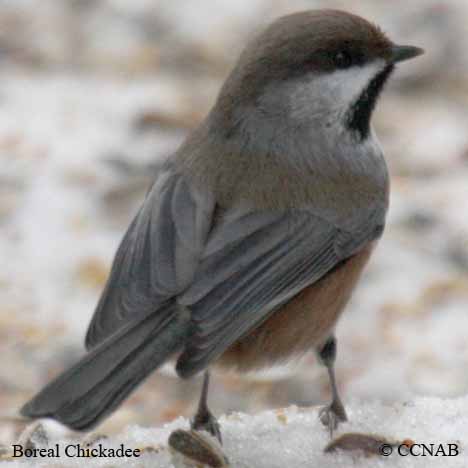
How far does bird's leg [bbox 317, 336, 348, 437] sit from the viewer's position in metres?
3.87

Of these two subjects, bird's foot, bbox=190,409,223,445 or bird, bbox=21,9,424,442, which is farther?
bird's foot, bbox=190,409,223,445

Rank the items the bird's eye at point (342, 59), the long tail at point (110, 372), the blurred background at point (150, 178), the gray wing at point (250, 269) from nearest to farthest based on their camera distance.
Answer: the long tail at point (110, 372), the gray wing at point (250, 269), the bird's eye at point (342, 59), the blurred background at point (150, 178)

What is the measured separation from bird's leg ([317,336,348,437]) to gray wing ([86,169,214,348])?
0.61 metres

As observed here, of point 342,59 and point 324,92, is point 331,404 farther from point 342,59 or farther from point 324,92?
point 342,59

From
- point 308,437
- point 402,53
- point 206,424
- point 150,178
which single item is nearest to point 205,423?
point 206,424

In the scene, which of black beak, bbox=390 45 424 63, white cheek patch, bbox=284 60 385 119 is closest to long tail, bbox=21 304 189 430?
white cheek patch, bbox=284 60 385 119

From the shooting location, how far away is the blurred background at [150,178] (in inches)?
196

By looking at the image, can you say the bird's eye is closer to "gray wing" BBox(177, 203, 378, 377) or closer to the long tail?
"gray wing" BBox(177, 203, 378, 377)

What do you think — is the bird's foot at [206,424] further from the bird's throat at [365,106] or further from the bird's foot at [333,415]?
the bird's throat at [365,106]

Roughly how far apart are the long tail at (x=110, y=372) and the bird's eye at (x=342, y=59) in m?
0.96

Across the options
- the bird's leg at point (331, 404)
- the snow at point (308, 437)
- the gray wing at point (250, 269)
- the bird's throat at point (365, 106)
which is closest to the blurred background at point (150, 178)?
the bird's leg at point (331, 404)

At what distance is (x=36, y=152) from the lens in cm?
606

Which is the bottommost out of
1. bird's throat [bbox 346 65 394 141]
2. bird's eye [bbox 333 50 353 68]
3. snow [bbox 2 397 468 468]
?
snow [bbox 2 397 468 468]

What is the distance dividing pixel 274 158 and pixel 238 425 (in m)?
0.81
